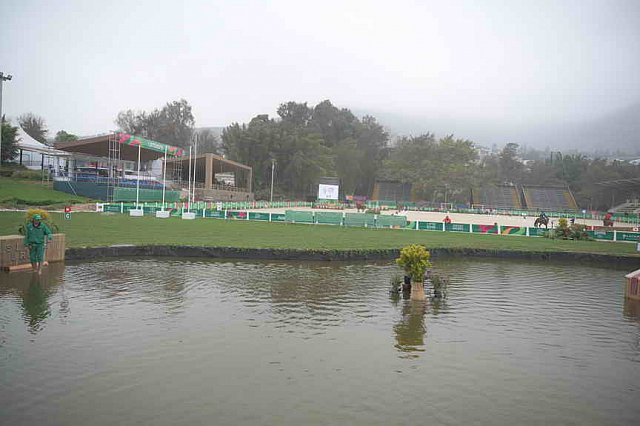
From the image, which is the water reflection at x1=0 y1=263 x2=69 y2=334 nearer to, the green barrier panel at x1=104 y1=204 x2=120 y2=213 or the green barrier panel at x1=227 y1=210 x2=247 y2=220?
the green barrier panel at x1=227 y1=210 x2=247 y2=220

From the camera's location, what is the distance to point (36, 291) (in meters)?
11.8

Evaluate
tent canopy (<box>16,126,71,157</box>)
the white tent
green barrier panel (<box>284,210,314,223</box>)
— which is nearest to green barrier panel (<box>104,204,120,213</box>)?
green barrier panel (<box>284,210,314,223</box>)

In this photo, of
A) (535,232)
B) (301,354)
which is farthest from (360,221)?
(301,354)

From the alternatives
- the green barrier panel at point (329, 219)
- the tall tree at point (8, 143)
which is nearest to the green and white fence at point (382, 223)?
the green barrier panel at point (329, 219)

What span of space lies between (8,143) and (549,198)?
A: 93.6 meters

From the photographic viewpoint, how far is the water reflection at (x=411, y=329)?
28.8 feet

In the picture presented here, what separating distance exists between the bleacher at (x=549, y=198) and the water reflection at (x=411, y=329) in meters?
95.3

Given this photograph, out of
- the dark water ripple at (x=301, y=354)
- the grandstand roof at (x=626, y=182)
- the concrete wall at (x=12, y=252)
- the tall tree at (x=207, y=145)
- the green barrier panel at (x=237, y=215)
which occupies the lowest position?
the dark water ripple at (x=301, y=354)

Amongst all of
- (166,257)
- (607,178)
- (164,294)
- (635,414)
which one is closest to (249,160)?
(607,178)

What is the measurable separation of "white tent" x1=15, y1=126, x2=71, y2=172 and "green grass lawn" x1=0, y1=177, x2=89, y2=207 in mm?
12396

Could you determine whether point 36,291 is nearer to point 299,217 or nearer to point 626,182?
point 299,217

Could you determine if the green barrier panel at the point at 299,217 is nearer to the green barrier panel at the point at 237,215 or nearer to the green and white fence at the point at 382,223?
the green and white fence at the point at 382,223

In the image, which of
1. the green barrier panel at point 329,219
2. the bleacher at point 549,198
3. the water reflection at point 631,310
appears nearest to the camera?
the water reflection at point 631,310

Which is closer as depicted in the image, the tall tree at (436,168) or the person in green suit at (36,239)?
the person in green suit at (36,239)
